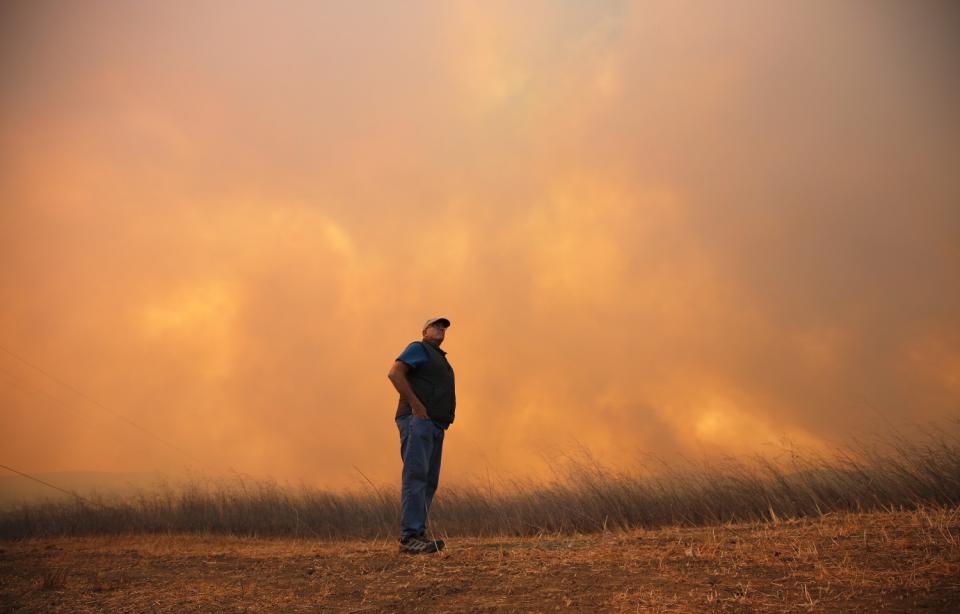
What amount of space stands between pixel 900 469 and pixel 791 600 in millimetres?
5422

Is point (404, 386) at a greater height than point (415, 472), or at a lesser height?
greater

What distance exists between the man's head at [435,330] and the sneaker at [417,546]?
1818 mm

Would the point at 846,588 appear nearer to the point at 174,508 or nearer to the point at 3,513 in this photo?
the point at 174,508

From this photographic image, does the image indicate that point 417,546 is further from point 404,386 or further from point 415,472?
point 404,386

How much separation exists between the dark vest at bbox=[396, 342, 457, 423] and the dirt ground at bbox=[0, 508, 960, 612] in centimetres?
128

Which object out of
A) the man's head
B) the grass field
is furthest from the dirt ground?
the man's head

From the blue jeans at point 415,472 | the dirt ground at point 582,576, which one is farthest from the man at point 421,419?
the dirt ground at point 582,576

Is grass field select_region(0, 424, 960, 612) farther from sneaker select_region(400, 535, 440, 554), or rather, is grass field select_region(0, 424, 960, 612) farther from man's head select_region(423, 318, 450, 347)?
man's head select_region(423, 318, 450, 347)

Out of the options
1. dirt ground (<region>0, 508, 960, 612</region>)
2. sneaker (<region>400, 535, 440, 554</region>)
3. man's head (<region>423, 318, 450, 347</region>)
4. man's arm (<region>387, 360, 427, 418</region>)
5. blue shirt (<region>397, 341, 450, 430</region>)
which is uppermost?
man's head (<region>423, 318, 450, 347</region>)

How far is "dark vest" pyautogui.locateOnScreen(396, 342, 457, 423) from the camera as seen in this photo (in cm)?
628

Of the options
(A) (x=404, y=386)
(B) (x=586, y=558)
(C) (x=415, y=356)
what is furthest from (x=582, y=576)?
(C) (x=415, y=356)

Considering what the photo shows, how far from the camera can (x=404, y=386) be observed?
19.9ft

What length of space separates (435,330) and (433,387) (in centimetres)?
56

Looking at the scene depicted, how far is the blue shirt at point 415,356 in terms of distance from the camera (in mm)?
6145
